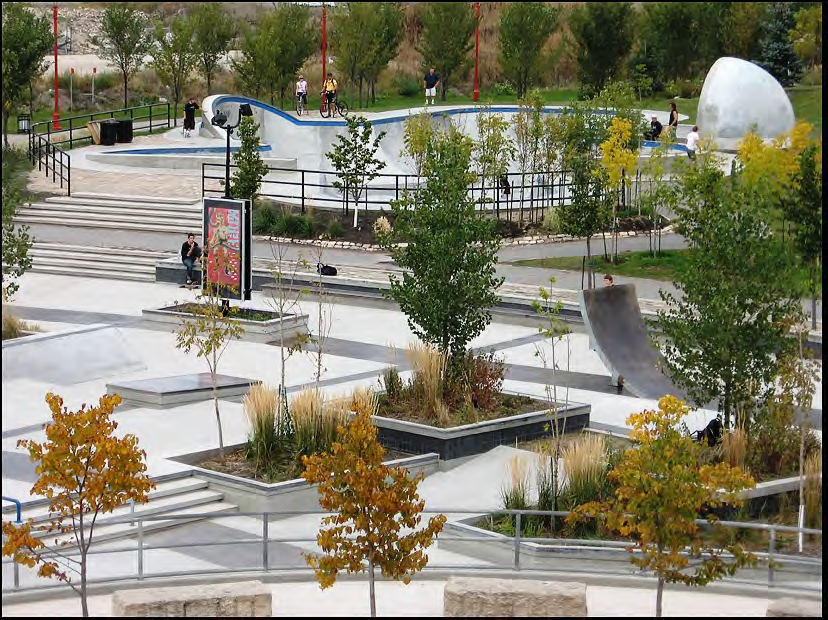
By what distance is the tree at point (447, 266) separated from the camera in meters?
19.0

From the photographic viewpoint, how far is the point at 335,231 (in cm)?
3350

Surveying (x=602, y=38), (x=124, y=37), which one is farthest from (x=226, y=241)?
(x=602, y=38)

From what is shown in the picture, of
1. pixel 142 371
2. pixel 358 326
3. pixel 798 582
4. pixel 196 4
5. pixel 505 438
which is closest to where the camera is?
pixel 798 582

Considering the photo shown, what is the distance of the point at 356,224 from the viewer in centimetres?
3416

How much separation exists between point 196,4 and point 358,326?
2354 inches

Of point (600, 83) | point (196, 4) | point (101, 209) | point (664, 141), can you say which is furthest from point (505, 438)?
point (196, 4)

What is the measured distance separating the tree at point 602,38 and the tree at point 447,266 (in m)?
36.5

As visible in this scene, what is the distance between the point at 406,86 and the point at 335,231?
26913mm

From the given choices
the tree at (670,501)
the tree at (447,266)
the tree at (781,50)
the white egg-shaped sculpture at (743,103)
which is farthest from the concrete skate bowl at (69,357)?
the tree at (781,50)

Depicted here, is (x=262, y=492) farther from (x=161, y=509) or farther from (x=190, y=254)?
(x=190, y=254)

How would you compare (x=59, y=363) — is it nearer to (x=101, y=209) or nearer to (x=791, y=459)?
(x=791, y=459)

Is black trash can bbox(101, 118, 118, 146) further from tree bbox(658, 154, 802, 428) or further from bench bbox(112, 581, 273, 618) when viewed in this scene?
bench bbox(112, 581, 273, 618)

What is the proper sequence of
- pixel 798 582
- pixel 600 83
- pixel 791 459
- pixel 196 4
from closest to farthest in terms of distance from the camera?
pixel 798 582, pixel 791 459, pixel 600 83, pixel 196 4

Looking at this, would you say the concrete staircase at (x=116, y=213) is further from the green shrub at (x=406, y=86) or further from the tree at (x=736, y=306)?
the green shrub at (x=406, y=86)
